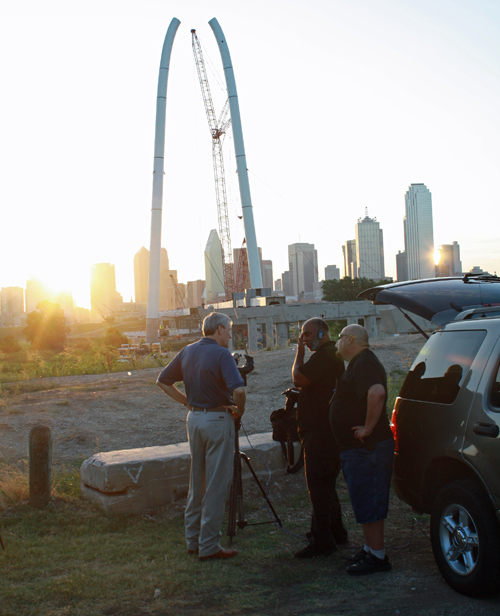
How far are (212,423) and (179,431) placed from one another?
7.13 meters

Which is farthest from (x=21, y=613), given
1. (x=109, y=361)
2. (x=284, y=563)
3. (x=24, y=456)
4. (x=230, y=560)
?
(x=109, y=361)

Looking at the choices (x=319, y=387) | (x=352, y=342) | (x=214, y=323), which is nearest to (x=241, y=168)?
(x=214, y=323)

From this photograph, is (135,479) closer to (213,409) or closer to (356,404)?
(213,409)

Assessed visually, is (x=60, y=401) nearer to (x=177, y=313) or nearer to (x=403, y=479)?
(x=403, y=479)

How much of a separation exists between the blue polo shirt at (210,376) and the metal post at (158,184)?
49.4 meters

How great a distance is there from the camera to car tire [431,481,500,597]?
12.2 feet

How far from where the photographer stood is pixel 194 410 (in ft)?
16.2

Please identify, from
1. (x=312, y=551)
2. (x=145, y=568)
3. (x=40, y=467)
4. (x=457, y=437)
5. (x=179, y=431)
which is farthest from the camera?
(x=179, y=431)

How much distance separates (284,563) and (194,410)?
1456 millimetres

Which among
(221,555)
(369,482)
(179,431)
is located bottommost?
(179,431)

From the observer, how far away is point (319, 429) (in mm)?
4945

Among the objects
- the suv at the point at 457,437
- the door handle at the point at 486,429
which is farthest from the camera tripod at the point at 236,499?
the door handle at the point at 486,429

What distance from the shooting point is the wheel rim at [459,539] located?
3.87m

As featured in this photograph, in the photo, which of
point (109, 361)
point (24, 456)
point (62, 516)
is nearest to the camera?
point (62, 516)
